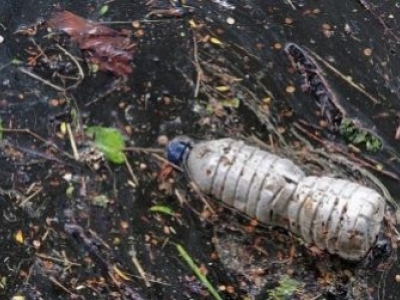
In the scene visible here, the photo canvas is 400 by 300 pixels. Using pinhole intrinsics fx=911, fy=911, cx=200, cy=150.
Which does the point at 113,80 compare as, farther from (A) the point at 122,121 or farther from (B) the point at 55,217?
(B) the point at 55,217

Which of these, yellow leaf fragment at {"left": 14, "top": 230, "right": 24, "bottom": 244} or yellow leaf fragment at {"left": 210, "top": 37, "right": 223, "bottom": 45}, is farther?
yellow leaf fragment at {"left": 210, "top": 37, "right": 223, "bottom": 45}

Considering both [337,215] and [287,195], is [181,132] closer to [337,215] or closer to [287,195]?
[287,195]

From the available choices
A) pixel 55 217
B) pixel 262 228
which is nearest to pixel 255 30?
pixel 262 228

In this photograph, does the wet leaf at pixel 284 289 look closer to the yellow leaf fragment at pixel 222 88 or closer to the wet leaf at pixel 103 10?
the yellow leaf fragment at pixel 222 88

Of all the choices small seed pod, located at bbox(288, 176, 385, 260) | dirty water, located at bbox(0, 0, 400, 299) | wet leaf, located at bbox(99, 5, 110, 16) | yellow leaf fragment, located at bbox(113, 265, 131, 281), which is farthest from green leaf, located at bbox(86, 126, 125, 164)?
small seed pod, located at bbox(288, 176, 385, 260)

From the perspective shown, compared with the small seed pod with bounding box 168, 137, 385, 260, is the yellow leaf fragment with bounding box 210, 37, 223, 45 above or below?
above

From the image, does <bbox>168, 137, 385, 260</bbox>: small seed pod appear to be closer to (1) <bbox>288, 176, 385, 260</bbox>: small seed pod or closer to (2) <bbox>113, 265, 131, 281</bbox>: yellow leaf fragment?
(1) <bbox>288, 176, 385, 260</bbox>: small seed pod
